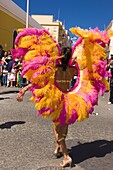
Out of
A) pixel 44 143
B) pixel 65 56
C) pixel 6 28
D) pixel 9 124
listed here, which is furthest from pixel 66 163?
pixel 6 28

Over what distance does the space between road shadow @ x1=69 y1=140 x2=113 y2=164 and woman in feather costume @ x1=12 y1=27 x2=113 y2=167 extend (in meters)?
0.38

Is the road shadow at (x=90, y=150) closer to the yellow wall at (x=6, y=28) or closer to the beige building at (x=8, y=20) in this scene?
the beige building at (x=8, y=20)

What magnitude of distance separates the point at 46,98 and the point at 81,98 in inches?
23.4

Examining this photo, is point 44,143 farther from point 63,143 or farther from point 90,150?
point 63,143

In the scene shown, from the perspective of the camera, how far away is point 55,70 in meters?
4.67

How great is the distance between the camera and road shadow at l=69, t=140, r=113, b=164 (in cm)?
535

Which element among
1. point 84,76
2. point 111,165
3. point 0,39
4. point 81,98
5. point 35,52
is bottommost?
point 111,165

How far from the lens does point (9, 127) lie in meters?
7.32

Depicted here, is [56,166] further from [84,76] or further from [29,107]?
[29,107]

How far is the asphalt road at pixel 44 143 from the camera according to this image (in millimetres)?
4960

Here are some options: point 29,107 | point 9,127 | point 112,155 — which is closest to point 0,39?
point 29,107

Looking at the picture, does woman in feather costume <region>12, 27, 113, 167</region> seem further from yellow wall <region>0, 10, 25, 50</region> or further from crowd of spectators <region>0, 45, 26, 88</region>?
yellow wall <region>0, 10, 25, 50</region>

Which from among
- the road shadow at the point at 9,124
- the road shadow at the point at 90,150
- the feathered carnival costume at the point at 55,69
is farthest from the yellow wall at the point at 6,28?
the feathered carnival costume at the point at 55,69

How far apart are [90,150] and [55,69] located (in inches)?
71.8
